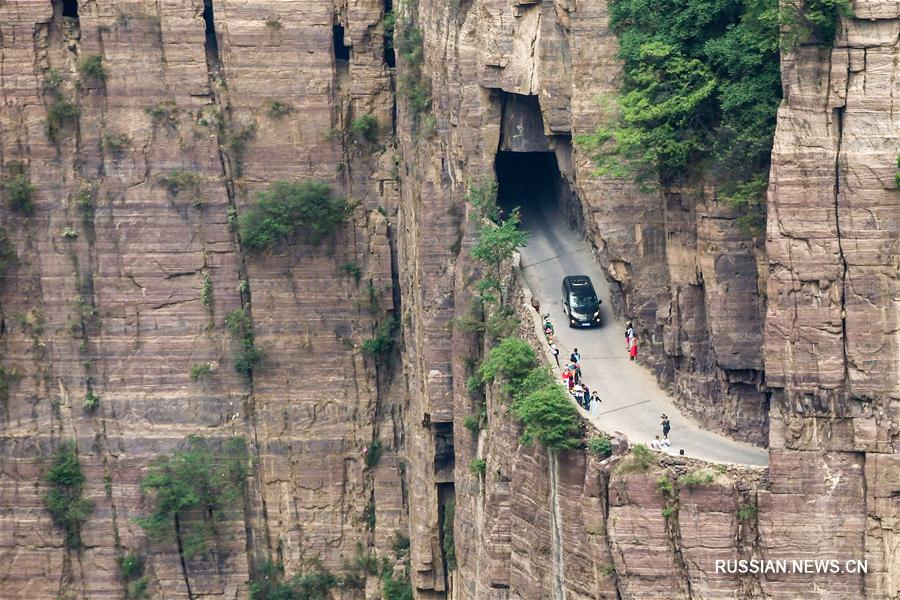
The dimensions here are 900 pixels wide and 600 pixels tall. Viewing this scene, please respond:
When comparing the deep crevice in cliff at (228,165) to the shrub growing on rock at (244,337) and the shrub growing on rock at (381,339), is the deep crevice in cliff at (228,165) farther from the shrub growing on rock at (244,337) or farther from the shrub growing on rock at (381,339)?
the shrub growing on rock at (381,339)

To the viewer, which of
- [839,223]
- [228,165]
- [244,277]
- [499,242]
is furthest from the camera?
[244,277]

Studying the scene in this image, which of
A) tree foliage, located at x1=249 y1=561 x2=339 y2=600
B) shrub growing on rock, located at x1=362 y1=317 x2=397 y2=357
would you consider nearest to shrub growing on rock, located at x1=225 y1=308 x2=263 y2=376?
shrub growing on rock, located at x1=362 y1=317 x2=397 y2=357

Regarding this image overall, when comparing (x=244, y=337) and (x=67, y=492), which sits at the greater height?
(x=244, y=337)

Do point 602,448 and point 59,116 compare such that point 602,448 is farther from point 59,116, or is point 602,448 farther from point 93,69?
point 59,116

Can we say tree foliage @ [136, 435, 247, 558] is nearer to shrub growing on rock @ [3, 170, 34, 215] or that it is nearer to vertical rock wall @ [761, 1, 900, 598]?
shrub growing on rock @ [3, 170, 34, 215]

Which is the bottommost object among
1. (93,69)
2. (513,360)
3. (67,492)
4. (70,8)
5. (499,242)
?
(67,492)

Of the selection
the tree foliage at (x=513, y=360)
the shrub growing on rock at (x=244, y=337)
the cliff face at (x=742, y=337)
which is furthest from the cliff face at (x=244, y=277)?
the tree foliage at (x=513, y=360)

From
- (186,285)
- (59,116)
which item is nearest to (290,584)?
(186,285)
